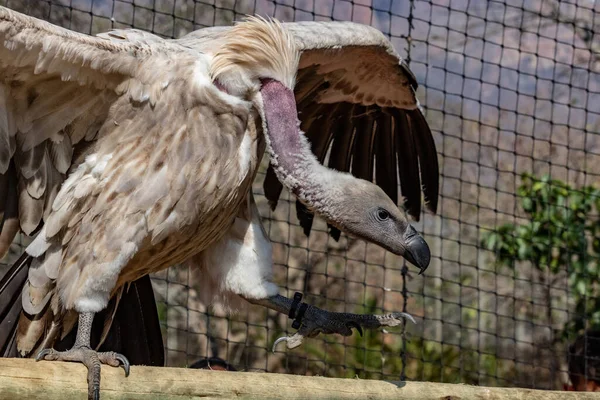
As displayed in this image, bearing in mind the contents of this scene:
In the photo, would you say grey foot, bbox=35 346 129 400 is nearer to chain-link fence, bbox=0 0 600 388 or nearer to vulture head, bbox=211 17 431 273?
vulture head, bbox=211 17 431 273

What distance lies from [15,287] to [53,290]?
0.27m

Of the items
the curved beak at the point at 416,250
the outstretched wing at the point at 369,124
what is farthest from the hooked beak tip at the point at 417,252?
the outstretched wing at the point at 369,124

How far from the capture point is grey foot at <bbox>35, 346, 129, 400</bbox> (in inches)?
123

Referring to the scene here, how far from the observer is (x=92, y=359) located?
3365 millimetres

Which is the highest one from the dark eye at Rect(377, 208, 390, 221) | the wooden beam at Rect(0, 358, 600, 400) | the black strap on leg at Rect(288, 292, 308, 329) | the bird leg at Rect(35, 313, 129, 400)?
the dark eye at Rect(377, 208, 390, 221)

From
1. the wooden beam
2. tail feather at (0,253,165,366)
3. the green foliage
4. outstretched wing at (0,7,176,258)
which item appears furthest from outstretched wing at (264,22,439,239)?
the green foliage

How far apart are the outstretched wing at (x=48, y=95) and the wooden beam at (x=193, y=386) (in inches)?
40.4

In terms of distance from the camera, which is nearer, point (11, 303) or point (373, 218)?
point (373, 218)

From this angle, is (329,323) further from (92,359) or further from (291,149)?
(92,359)

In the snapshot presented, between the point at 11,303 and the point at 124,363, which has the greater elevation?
the point at 124,363

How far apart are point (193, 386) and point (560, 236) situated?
513 centimetres

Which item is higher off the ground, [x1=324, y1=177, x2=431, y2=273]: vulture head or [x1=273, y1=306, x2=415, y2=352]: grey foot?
[x1=324, y1=177, x2=431, y2=273]: vulture head

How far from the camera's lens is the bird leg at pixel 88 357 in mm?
3166

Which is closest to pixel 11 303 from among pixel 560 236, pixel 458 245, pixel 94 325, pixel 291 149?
pixel 94 325
